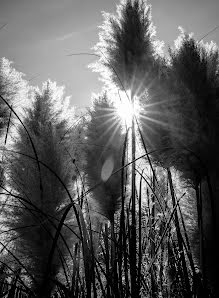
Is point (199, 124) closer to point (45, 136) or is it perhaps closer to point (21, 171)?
point (45, 136)

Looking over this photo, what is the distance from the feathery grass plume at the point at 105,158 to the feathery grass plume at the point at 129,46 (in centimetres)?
60

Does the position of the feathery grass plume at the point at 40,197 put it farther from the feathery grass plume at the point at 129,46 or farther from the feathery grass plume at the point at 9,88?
the feathery grass plume at the point at 9,88

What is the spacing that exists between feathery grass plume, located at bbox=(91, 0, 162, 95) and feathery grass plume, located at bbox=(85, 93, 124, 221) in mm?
605

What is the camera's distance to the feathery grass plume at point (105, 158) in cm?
327

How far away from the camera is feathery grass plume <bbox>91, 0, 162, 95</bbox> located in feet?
9.70

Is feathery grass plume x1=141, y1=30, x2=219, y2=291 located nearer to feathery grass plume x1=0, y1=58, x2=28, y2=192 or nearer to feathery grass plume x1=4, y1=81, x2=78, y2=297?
feathery grass plume x1=4, y1=81, x2=78, y2=297

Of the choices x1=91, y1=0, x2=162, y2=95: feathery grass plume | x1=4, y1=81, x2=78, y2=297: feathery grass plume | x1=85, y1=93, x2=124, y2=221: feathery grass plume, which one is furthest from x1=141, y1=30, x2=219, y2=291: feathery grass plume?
x1=4, y1=81, x2=78, y2=297: feathery grass plume

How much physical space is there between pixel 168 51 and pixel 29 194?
7.17 ft

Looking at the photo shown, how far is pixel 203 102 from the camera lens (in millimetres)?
2541

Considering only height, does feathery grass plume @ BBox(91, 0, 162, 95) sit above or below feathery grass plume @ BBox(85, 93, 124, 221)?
above

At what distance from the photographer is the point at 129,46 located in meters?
3.08

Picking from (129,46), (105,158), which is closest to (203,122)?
(129,46)

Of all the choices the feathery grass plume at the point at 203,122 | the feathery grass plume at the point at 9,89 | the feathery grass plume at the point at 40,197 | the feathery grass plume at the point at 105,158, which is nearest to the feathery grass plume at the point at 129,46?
the feathery grass plume at the point at 203,122

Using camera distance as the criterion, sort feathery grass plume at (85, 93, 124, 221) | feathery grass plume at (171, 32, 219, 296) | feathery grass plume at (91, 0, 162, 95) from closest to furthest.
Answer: feathery grass plume at (171, 32, 219, 296)
feathery grass plume at (91, 0, 162, 95)
feathery grass plume at (85, 93, 124, 221)
